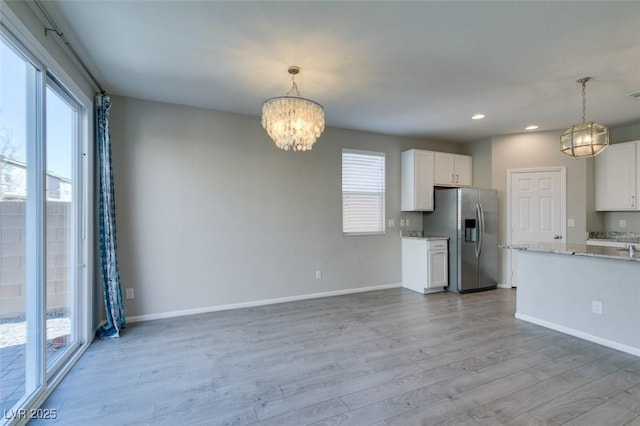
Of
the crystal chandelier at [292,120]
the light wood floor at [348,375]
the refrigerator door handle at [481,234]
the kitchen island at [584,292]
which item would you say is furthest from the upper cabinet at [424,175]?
the crystal chandelier at [292,120]

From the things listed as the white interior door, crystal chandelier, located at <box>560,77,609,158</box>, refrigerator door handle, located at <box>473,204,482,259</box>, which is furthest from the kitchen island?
the white interior door

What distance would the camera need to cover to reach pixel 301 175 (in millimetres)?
4402

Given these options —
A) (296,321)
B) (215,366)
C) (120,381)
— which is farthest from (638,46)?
(120,381)

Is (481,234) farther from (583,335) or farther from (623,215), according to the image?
(623,215)

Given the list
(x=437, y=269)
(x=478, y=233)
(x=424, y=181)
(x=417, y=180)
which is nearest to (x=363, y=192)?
(x=417, y=180)

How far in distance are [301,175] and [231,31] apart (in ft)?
7.75

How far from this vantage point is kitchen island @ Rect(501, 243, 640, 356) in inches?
108

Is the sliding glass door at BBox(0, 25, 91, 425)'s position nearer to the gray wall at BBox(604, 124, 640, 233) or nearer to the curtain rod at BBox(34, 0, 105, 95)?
the curtain rod at BBox(34, 0, 105, 95)

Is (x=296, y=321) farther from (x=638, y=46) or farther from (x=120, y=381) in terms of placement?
(x=638, y=46)

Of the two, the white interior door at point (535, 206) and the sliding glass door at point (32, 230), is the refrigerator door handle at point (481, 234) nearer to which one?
the white interior door at point (535, 206)

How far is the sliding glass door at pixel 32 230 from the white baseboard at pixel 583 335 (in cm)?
465

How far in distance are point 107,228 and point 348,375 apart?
2.83 metres

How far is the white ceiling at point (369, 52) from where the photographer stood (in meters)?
2.00

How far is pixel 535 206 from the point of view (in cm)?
499
